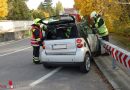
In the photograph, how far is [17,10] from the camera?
64250 millimetres

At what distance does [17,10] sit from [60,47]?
55836mm

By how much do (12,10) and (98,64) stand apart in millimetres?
54852

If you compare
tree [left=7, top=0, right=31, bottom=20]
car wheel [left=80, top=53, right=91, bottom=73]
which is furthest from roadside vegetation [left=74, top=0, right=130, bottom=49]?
tree [left=7, top=0, right=31, bottom=20]

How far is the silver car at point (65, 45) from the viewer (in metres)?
9.72

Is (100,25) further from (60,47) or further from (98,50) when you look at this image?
(60,47)

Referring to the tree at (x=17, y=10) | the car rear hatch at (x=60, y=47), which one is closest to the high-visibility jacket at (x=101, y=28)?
the car rear hatch at (x=60, y=47)

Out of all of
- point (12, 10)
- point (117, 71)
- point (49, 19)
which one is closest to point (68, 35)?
point (49, 19)

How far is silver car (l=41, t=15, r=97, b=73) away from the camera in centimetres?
972

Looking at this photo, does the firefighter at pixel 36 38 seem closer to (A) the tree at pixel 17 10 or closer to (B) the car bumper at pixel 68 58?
(B) the car bumper at pixel 68 58

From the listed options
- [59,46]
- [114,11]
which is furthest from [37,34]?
[114,11]

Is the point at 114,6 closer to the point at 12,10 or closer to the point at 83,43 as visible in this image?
the point at 83,43

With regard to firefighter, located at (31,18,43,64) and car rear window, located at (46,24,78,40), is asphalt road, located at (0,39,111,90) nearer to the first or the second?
firefighter, located at (31,18,43,64)

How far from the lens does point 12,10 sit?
63.8m

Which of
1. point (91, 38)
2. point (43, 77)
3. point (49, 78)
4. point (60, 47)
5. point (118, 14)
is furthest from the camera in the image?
point (118, 14)
